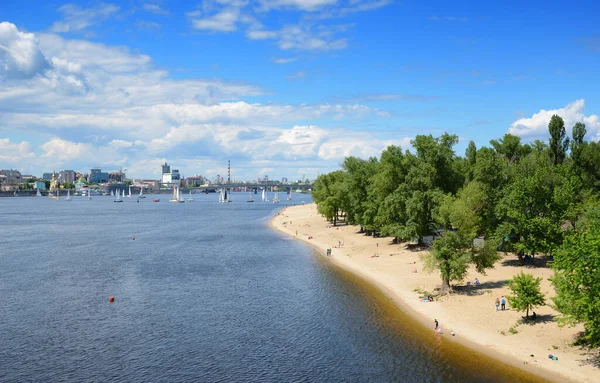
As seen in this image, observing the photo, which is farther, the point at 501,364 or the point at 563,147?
the point at 563,147

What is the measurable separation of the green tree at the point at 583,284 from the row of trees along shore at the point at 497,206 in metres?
0.07

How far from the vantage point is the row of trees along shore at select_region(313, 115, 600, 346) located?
3800 cm

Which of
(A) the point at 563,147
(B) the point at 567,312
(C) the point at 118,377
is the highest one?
(A) the point at 563,147

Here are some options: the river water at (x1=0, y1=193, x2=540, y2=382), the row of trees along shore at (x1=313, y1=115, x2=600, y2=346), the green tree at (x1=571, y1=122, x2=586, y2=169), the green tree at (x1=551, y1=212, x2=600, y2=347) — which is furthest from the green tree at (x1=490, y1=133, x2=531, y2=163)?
the green tree at (x1=551, y1=212, x2=600, y2=347)

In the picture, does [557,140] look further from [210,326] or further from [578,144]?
[210,326]

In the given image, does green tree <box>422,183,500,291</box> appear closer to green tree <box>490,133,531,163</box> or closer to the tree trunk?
the tree trunk

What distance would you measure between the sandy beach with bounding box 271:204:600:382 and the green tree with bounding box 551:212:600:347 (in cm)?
358

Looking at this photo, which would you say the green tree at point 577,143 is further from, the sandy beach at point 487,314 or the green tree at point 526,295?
the green tree at point 526,295

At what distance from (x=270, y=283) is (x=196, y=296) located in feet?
41.8

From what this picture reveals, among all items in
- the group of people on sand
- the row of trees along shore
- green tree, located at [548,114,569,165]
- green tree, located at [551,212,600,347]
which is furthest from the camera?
green tree, located at [548,114,569,165]

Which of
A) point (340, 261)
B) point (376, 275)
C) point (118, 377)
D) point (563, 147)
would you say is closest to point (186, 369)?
point (118, 377)

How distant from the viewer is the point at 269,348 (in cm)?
4703

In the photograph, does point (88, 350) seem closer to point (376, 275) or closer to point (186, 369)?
point (186, 369)

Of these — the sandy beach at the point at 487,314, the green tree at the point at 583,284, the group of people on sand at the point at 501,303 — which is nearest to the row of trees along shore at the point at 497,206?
the green tree at the point at 583,284
